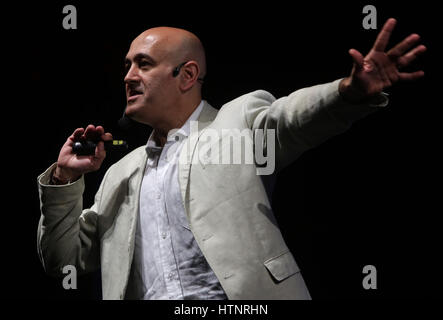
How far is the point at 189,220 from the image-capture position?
6.47ft

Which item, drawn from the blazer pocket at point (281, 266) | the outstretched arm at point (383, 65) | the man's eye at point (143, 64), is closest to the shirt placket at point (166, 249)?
the blazer pocket at point (281, 266)

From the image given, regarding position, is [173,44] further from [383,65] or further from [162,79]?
[383,65]

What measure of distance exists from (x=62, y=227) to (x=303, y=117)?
1.00 m

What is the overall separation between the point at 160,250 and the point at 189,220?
17 cm

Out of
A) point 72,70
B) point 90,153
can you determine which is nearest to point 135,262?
point 90,153

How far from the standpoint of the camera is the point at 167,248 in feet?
6.69

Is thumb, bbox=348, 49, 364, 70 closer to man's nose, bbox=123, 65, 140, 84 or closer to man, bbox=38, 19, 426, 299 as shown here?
man, bbox=38, 19, 426, 299

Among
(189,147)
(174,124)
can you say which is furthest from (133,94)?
(189,147)

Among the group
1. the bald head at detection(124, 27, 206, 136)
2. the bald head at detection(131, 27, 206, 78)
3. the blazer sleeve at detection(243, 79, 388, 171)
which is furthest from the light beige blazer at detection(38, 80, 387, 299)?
the bald head at detection(131, 27, 206, 78)

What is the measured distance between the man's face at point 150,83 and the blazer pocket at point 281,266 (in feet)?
2.31

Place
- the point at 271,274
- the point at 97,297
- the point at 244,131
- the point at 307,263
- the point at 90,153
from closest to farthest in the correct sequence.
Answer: the point at 271,274 < the point at 244,131 < the point at 90,153 < the point at 307,263 < the point at 97,297

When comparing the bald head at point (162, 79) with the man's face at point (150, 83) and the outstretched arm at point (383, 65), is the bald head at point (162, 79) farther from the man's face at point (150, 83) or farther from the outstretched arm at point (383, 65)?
the outstretched arm at point (383, 65)

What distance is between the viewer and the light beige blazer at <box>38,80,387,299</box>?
1.81 metres

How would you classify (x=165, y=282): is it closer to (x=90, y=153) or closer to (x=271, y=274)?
(x=271, y=274)
